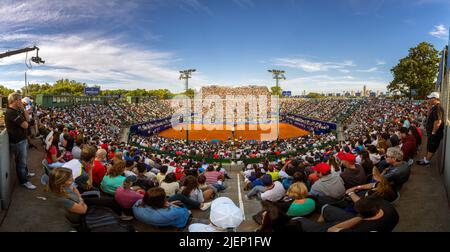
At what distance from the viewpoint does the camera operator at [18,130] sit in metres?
5.54

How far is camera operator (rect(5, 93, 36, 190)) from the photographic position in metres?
5.54

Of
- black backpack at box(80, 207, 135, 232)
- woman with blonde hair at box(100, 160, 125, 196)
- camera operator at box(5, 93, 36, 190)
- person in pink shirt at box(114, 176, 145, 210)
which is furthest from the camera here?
camera operator at box(5, 93, 36, 190)

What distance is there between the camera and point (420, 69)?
40844 mm

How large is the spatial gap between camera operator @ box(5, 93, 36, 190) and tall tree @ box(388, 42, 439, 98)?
48687mm

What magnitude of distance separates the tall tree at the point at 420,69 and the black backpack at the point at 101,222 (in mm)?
48565

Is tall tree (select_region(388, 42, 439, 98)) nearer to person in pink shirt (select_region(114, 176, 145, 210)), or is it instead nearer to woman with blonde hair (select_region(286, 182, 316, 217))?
woman with blonde hair (select_region(286, 182, 316, 217))

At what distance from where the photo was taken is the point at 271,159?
18859 millimetres

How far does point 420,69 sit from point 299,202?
47.4 m

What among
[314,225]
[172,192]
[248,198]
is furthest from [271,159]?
[314,225]

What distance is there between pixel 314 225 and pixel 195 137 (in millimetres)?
41936

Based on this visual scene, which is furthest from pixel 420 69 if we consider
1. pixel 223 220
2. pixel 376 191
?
pixel 223 220

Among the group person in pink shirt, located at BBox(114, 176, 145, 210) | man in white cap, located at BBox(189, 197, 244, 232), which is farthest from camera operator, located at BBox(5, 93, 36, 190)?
man in white cap, located at BBox(189, 197, 244, 232)

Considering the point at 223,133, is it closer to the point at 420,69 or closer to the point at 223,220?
the point at 420,69
